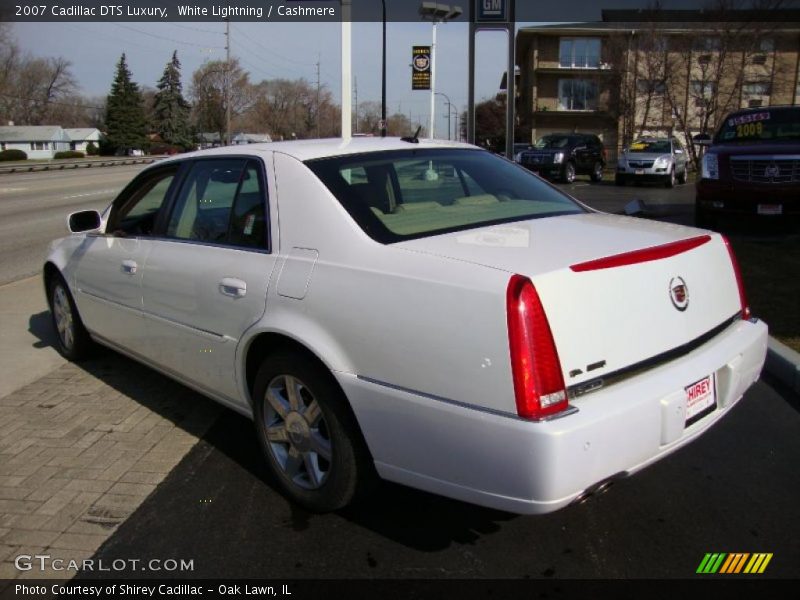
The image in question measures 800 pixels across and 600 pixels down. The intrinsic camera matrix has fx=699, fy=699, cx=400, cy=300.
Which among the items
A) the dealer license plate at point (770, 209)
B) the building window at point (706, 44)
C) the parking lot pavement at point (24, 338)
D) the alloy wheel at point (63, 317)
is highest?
the building window at point (706, 44)

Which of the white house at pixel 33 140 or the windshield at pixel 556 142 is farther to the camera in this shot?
the white house at pixel 33 140

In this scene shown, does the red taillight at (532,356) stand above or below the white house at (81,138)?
below

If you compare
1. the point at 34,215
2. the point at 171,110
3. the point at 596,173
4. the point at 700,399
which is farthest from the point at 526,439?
the point at 171,110

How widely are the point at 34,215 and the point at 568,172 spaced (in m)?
17.8

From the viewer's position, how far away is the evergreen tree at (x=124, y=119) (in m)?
82.4

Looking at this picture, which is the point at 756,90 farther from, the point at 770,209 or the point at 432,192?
the point at 432,192

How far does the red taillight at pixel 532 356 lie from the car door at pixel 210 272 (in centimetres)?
128

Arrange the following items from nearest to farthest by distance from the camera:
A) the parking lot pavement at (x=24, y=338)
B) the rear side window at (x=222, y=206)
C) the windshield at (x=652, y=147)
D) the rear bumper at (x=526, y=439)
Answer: the rear bumper at (x=526, y=439) → the rear side window at (x=222, y=206) → the parking lot pavement at (x=24, y=338) → the windshield at (x=652, y=147)

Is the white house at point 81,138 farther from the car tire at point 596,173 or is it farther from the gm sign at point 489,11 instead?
the gm sign at point 489,11

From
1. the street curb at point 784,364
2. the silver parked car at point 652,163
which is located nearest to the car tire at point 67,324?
the street curb at point 784,364

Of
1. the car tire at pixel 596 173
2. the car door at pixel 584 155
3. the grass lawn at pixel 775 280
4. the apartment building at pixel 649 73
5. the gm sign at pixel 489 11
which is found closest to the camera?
the grass lawn at pixel 775 280

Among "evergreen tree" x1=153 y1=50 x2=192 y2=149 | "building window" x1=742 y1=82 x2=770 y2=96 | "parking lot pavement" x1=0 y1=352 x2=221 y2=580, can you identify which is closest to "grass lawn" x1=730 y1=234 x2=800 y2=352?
"parking lot pavement" x1=0 y1=352 x2=221 y2=580

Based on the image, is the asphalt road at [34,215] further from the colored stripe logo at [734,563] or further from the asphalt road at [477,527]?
the colored stripe logo at [734,563]

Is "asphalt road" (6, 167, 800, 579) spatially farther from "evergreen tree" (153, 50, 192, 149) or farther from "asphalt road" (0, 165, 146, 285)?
"evergreen tree" (153, 50, 192, 149)
